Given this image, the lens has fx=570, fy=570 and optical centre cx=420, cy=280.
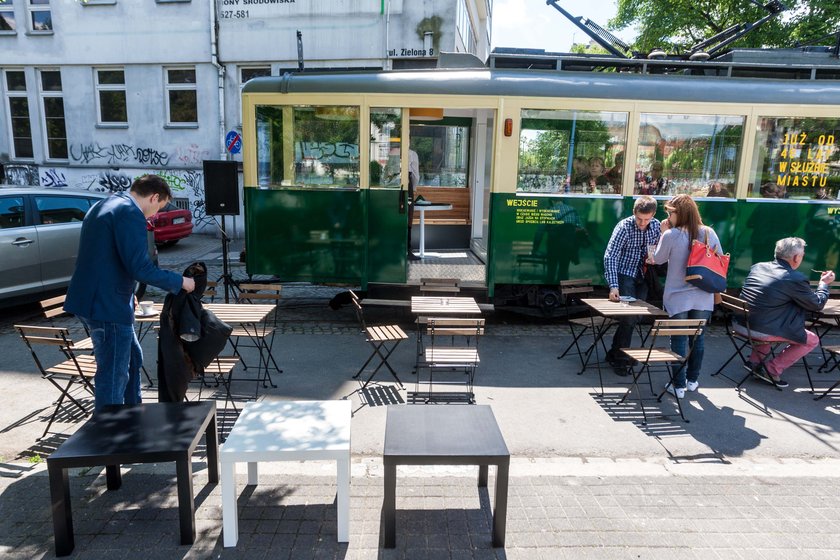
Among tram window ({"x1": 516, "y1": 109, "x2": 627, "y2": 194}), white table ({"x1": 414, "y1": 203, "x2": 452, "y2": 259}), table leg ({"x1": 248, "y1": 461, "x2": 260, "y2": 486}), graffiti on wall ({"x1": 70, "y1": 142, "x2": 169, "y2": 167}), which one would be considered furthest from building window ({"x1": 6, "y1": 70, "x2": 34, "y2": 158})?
table leg ({"x1": 248, "y1": 461, "x2": 260, "y2": 486})

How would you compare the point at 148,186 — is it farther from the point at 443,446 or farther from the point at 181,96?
the point at 181,96

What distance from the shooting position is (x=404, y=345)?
6.81 meters

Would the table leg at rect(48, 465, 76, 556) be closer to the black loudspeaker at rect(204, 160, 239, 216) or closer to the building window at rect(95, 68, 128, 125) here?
the black loudspeaker at rect(204, 160, 239, 216)

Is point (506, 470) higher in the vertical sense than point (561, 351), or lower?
higher

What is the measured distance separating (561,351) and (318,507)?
400 cm

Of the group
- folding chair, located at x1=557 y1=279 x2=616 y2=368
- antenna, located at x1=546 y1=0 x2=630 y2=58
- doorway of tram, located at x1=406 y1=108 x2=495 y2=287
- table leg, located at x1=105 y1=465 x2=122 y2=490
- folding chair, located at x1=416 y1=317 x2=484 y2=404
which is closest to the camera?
table leg, located at x1=105 y1=465 x2=122 y2=490

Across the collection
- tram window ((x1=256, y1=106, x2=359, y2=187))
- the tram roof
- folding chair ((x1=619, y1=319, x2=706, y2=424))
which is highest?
the tram roof

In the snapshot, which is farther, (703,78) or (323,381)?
(703,78)

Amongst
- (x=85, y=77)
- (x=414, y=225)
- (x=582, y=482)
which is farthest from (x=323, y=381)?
(x=85, y=77)

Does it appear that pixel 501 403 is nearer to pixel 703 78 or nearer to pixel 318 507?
pixel 318 507

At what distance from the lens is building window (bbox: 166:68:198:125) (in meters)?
16.2

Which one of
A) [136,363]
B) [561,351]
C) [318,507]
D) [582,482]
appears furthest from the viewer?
[561,351]

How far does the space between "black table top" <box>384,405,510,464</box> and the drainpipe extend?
14.5 m

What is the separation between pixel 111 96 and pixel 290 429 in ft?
55.7
